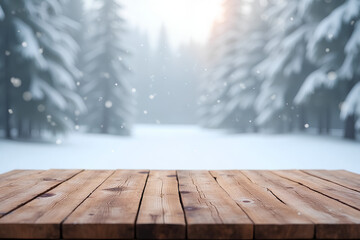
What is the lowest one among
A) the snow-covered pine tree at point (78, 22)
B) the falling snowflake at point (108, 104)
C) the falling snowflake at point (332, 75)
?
the falling snowflake at point (108, 104)

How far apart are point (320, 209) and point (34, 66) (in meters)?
12.5

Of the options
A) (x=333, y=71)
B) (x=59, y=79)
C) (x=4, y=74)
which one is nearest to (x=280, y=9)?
(x=333, y=71)

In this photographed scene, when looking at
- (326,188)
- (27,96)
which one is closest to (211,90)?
(27,96)

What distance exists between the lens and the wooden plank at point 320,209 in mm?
1683

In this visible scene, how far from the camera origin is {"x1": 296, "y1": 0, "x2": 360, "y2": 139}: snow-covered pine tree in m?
10.8

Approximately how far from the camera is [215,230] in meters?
1.65

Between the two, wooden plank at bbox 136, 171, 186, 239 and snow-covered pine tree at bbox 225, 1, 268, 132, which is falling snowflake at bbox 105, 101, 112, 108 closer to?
snow-covered pine tree at bbox 225, 1, 268, 132

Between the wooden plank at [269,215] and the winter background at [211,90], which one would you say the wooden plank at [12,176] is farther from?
the winter background at [211,90]

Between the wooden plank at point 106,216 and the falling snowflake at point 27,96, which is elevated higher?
the falling snowflake at point 27,96

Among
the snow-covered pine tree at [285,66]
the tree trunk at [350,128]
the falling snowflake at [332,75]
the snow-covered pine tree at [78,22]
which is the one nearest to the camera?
the falling snowflake at [332,75]

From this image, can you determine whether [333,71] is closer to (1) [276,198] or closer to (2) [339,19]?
(2) [339,19]

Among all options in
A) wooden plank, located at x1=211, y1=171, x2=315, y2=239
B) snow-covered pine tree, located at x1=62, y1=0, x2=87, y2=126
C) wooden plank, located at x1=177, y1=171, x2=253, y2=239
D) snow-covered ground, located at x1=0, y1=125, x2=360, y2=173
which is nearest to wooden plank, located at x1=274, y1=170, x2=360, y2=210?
wooden plank, located at x1=211, y1=171, x2=315, y2=239

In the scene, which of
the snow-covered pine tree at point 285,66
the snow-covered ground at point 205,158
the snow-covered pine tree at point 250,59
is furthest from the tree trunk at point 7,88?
the snow-covered pine tree at point 250,59

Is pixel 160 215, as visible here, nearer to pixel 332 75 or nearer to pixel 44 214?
pixel 44 214
